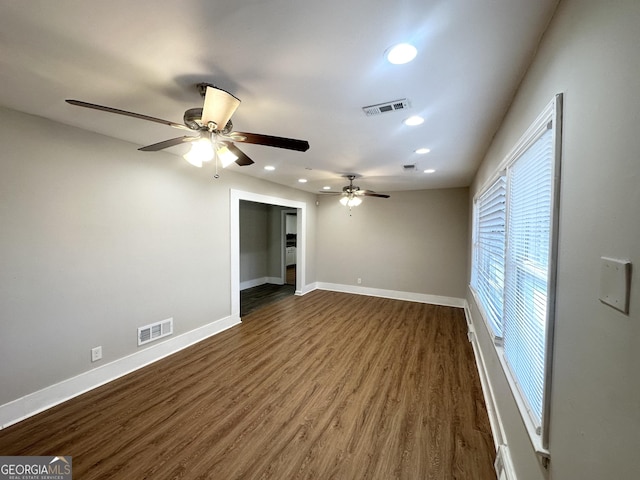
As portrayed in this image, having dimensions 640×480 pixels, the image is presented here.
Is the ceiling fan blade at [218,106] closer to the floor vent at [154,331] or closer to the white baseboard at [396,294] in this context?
the floor vent at [154,331]

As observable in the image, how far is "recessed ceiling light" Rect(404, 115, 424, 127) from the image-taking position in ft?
6.65

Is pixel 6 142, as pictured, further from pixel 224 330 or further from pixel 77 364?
pixel 224 330

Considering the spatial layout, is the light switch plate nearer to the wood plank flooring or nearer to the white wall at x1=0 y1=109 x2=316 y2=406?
the wood plank flooring

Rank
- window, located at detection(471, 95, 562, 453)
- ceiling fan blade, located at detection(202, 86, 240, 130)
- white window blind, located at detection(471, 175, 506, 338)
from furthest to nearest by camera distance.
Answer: white window blind, located at detection(471, 175, 506, 338), ceiling fan blade, located at detection(202, 86, 240, 130), window, located at detection(471, 95, 562, 453)

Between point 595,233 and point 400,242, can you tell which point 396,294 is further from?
point 595,233

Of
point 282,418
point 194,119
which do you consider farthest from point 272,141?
point 282,418

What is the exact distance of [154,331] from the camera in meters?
3.03

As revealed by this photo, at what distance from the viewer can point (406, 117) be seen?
6.64 ft

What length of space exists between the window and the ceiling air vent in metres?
0.76

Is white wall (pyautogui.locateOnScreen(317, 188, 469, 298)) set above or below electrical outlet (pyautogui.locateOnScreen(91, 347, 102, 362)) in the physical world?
above

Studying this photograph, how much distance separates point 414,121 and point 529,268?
1.36 m

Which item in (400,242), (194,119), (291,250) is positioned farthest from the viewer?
(291,250)

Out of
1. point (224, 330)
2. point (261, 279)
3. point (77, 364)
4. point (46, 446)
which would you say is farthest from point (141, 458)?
point (261, 279)

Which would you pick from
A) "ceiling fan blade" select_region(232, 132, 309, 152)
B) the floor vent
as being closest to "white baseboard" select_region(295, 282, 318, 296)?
the floor vent
